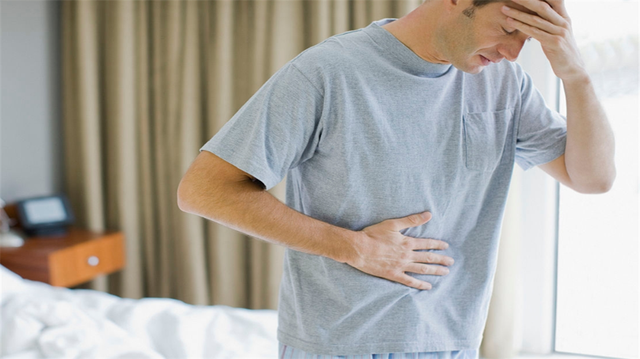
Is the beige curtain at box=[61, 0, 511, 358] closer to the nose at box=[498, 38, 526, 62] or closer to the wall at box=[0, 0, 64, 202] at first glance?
the wall at box=[0, 0, 64, 202]

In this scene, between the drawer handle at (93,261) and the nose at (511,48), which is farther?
the drawer handle at (93,261)

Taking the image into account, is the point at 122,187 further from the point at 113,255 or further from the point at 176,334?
the point at 176,334

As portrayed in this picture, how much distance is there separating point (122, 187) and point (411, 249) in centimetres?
240

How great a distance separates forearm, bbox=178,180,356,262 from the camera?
1.07m

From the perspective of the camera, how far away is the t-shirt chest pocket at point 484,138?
1170mm

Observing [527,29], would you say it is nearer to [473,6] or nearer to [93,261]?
[473,6]

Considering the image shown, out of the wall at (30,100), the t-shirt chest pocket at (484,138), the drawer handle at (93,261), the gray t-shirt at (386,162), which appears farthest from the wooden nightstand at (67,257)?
the t-shirt chest pocket at (484,138)

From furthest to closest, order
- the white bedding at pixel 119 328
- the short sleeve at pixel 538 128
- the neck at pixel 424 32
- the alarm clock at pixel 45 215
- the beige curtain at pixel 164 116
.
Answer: the beige curtain at pixel 164 116
the alarm clock at pixel 45 215
the white bedding at pixel 119 328
the short sleeve at pixel 538 128
the neck at pixel 424 32

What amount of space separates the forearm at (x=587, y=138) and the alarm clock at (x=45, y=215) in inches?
102

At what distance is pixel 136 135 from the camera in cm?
320

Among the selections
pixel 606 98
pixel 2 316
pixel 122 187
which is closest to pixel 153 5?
pixel 122 187

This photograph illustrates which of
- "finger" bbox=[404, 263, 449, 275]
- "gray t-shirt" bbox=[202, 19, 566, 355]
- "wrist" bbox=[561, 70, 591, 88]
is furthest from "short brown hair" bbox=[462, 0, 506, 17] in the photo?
"finger" bbox=[404, 263, 449, 275]

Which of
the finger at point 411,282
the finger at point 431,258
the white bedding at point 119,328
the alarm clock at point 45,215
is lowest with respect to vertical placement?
the white bedding at point 119,328

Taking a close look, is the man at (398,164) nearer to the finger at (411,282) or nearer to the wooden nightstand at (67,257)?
the finger at (411,282)
